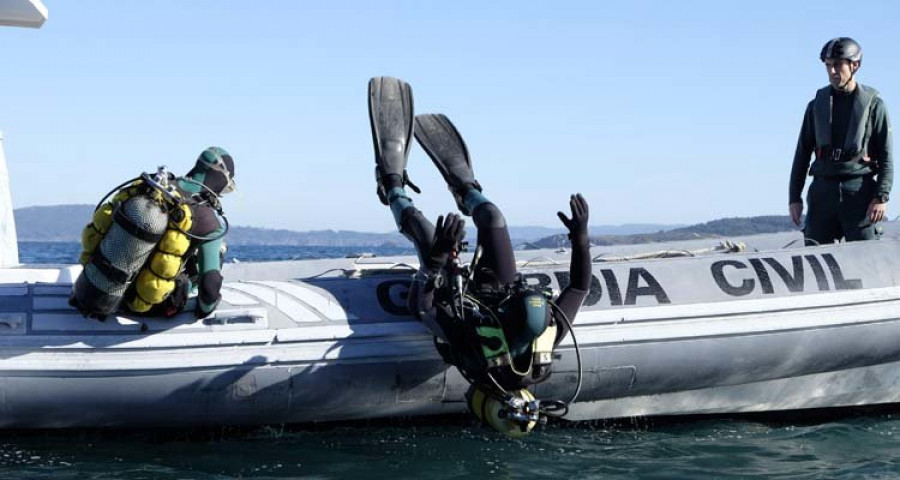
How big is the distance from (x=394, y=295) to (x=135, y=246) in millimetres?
1899

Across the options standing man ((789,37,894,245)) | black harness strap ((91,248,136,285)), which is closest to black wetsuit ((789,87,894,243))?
standing man ((789,37,894,245))

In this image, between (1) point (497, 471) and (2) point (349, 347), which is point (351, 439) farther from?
(1) point (497, 471)

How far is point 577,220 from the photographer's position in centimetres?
671

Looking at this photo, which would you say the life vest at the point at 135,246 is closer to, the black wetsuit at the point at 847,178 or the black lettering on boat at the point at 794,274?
the black lettering on boat at the point at 794,274

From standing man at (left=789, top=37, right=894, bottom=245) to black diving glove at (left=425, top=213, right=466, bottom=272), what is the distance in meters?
3.56

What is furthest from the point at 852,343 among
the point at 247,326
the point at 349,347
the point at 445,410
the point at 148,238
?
the point at 148,238

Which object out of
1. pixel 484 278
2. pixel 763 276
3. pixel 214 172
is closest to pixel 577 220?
pixel 484 278

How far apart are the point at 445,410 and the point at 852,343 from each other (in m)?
2.97

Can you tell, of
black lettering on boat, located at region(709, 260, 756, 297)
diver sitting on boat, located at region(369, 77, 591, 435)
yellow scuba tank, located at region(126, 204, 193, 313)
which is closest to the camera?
yellow scuba tank, located at region(126, 204, 193, 313)

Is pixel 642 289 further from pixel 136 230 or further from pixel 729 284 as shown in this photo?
pixel 136 230

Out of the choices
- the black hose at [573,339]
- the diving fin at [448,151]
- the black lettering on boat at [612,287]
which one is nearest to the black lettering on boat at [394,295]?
the diving fin at [448,151]

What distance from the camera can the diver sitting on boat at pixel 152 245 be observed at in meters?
6.16

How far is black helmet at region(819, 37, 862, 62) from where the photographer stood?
8070 millimetres

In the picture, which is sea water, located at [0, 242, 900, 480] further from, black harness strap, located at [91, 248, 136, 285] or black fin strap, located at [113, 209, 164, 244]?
black fin strap, located at [113, 209, 164, 244]
